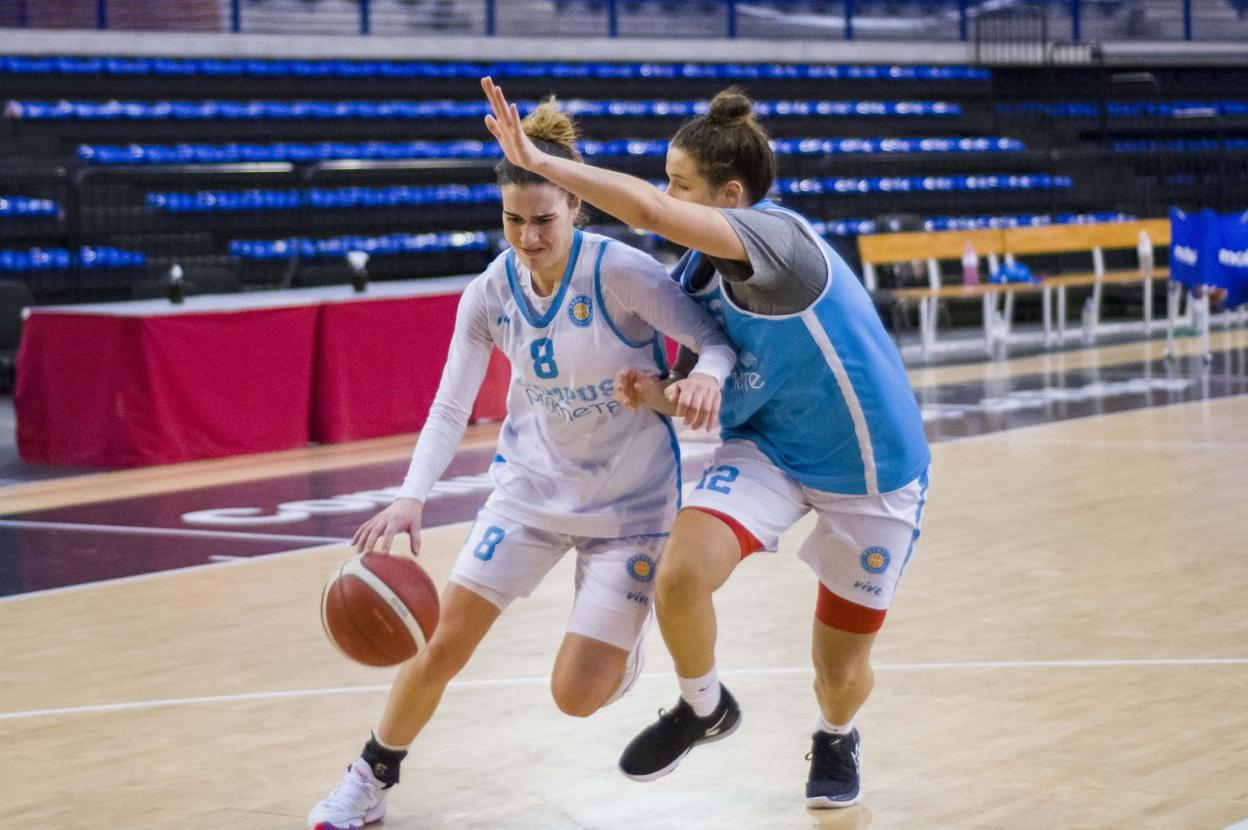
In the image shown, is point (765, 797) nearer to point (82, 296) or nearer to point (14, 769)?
point (14, 769)

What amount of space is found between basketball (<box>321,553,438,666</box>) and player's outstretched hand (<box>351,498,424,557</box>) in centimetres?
8

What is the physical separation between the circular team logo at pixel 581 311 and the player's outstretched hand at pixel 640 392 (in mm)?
197

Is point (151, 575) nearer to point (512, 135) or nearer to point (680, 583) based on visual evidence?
point (680, 583)

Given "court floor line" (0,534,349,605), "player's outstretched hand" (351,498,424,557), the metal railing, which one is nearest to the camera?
"player's outstretched hand" (351,498,424,557)

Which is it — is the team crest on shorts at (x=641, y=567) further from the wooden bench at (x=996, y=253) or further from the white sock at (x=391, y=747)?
the wooden bench at (x=996, y=253)

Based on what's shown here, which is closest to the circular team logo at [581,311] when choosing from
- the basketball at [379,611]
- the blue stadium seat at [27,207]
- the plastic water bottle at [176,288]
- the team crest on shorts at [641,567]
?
the team crest on shorts at [641,567]

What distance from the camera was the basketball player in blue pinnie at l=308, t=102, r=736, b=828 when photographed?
3.91 m

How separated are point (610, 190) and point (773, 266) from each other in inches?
20.1

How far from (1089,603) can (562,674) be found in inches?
111

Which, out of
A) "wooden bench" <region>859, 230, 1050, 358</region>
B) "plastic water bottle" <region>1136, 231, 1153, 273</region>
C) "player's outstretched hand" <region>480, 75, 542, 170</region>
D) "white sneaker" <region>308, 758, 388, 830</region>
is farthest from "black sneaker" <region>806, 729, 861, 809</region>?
"plastic water bottle" <region>1136, 231, 1153, 273</region>

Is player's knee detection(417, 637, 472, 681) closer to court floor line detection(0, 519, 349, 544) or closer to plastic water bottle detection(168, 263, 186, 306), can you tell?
court floor line detection(0, 519, 349, 544)

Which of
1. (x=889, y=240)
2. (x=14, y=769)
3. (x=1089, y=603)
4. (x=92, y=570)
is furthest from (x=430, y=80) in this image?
(x=14, y=769)

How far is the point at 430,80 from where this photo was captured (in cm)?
1894

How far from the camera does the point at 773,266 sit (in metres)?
3.66
